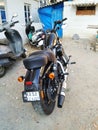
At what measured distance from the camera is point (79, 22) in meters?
7.27

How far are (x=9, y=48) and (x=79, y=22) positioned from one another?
4.83 meters

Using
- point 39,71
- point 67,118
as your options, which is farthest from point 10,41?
point 67,118

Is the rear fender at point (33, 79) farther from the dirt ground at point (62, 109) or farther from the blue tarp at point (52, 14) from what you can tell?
the blue tarp at point (52, 14)

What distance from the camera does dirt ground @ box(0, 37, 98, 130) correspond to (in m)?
1.96

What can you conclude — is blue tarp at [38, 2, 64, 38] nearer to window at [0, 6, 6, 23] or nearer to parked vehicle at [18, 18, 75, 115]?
window at [0, 6, 6, 23]

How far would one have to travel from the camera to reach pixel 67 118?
6.78ft

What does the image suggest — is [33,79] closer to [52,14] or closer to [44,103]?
[44,103]

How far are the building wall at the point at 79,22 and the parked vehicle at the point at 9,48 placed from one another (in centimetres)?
408

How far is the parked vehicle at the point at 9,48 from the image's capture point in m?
3.14

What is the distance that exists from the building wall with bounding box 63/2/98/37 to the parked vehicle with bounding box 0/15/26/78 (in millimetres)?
4078

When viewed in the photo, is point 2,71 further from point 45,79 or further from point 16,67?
point 45,79

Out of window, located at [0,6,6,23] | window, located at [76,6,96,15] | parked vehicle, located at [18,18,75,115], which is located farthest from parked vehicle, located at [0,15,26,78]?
window, located at [76,6,96,15]

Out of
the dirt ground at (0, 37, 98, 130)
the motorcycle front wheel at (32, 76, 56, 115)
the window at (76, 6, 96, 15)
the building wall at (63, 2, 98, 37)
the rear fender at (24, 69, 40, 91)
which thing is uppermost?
the window at (76, 6, 96, 15)

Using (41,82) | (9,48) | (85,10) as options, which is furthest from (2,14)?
(85,10)
